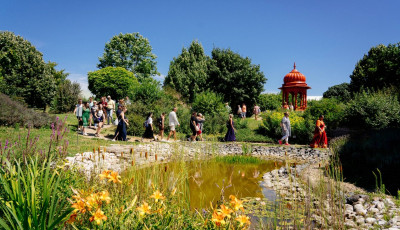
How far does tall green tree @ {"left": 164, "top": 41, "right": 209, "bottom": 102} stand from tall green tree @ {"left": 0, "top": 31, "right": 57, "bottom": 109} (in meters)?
12.0

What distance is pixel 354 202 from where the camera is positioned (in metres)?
4.82

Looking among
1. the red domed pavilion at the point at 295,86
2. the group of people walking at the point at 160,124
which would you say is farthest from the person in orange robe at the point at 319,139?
the red domed pavilion at the point at 295,86

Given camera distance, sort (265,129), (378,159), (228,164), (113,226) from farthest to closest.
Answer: (265,129)
(228,164)
(378,159)
(113,226)

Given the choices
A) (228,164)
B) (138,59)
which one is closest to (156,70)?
(138,59)

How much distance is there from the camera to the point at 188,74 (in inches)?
1097

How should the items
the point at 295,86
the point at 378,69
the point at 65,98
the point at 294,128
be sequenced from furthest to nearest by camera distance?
the point at 378,69 → the point at 295,86 → the point at 65,98 → the point at 294,128

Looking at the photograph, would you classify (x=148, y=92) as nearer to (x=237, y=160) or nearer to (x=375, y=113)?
(x=237, y=160)

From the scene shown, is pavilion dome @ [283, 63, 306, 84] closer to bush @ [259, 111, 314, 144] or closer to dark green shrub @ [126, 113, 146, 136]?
bush @ [259, 111, 314, 144]

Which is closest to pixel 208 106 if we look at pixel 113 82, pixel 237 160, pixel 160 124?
pixel 160 124

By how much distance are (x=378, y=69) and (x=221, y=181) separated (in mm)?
30474

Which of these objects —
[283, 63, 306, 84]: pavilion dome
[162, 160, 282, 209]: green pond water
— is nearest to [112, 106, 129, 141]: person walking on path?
[162, 160, 282, 209]: green pond water

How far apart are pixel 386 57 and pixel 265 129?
22134 mm

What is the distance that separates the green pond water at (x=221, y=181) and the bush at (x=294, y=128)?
540 cm

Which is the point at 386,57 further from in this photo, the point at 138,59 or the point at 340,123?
the point at 138,59
